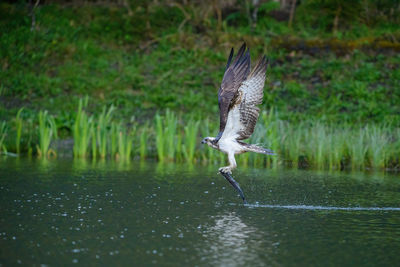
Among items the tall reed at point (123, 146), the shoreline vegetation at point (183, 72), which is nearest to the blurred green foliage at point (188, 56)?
the shoreline vegetation at point (183, 72)

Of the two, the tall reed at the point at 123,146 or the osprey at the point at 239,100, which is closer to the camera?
the osprey at the point at 239,100

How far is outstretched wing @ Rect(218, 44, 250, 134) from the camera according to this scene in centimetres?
733

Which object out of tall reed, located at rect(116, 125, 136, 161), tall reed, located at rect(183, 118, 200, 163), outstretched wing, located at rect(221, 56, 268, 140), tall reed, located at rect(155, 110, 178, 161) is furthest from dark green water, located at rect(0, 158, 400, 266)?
tall reed, located at rect(116, 125, 136, 161)

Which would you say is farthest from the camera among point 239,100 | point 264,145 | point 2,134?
point 2,134

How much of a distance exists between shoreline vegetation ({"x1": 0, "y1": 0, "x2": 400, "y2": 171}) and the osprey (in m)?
3.83

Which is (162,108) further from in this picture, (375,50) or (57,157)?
(375,50)

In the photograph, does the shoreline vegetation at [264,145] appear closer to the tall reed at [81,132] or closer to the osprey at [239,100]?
the tall reed at [81,132]

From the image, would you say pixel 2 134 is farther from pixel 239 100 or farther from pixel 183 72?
pixel 183 72

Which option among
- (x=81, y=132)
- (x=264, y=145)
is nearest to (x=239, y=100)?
(x=264, y=145)

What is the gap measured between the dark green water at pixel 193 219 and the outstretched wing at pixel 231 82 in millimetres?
1109

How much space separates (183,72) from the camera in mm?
19297

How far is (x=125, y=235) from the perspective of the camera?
5.64 m

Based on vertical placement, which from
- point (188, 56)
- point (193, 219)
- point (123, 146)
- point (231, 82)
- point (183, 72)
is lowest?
point (193, 219)

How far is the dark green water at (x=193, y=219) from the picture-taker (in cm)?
500
